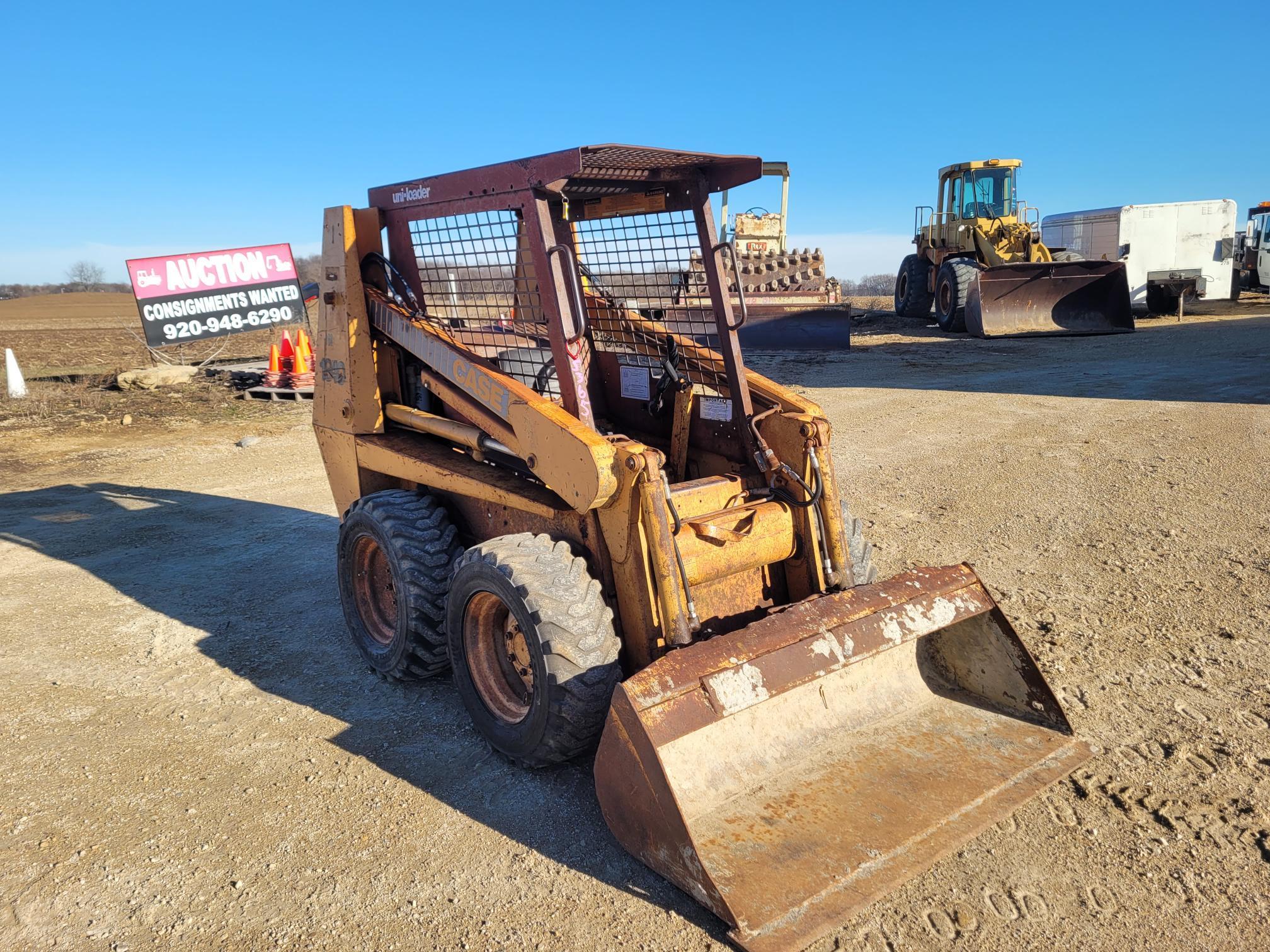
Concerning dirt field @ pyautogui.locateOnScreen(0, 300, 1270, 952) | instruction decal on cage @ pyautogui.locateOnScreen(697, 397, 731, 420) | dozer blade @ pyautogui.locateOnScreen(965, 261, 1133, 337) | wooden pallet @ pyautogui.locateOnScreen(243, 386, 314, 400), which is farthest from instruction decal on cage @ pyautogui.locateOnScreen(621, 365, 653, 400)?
dozer blade @ pyautogui.locateOnScreen(965, 261, 1133, 337)

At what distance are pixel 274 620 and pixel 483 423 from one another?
2.22 meters

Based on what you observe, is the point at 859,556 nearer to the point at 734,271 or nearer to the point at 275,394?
the point at 734,271

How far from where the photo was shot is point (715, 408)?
433 centimetres

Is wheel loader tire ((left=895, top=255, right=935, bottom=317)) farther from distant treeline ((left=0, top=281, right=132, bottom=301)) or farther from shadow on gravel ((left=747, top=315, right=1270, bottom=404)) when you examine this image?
distant treeline ((left=0, top=281, right=132, bottom=301))

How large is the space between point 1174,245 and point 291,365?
68.5ft

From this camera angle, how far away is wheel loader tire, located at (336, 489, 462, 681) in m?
4.21

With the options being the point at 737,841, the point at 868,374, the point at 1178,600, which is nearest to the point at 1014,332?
the point at 868,374

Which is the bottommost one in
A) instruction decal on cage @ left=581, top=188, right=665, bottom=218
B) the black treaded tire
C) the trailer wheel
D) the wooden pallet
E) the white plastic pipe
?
the trailer wheel

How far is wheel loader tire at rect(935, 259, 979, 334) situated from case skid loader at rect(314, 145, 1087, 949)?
51.0 feet

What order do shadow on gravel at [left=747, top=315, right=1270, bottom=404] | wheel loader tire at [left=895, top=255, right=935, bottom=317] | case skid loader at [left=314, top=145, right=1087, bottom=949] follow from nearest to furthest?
case skid loader at [left=314, top=145, right=1087, bottom=949] < shadow on gravel at [left=747, top=315, right=1270, bottom=404] < wheel loader tire at [left=895, top=255, right=935, bottom=317]

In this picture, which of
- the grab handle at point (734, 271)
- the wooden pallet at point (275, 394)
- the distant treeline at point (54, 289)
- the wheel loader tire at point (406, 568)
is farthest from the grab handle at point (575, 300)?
the distant treeline at point (54, 289)

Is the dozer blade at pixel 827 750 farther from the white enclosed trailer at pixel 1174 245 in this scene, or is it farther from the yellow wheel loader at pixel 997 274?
the white enclosed trailer at pixel 1174 245

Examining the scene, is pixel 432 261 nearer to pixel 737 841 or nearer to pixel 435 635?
pixel 435 635

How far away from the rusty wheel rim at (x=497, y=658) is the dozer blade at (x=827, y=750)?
2.63 ft
